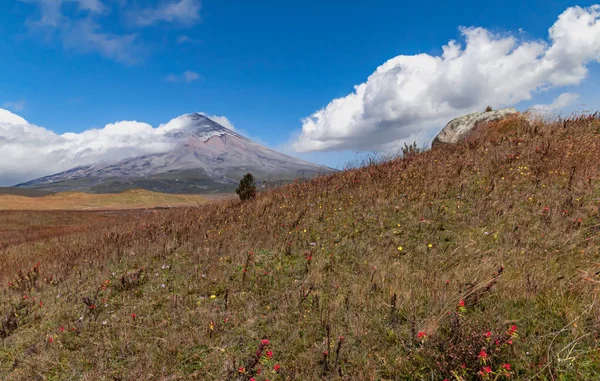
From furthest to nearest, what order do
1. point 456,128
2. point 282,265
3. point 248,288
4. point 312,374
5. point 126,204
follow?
point 126,204 < point 456,128 < point 282,265 < point 248,288 < point 312,374

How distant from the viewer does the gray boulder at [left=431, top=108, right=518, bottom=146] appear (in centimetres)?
1489

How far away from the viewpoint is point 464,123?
1653 centimetres

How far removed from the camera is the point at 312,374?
3.29 meters

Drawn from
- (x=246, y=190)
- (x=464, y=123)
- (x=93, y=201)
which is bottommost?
(x=93, y=201)

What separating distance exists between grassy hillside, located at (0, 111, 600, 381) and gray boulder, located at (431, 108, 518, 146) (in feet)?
21.2

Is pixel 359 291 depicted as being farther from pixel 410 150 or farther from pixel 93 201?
pixel 93 201

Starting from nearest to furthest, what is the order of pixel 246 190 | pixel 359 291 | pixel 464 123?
pixel 359 291, pixel 246 190, pixel 464 123

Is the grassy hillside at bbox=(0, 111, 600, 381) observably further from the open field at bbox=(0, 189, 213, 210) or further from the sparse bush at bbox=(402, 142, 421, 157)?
the open field at bbox=(0, 189, 213, 210)

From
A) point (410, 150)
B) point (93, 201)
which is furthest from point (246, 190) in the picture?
point (93, 201)

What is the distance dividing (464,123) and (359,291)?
15543 millimetres

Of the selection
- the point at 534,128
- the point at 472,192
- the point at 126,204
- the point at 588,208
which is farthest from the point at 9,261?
the point at 126,204

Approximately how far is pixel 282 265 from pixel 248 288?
34.3 inches

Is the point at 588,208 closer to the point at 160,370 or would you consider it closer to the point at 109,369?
the point at 160,370

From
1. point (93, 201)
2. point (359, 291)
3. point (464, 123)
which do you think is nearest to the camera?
→ point (359, 291)
